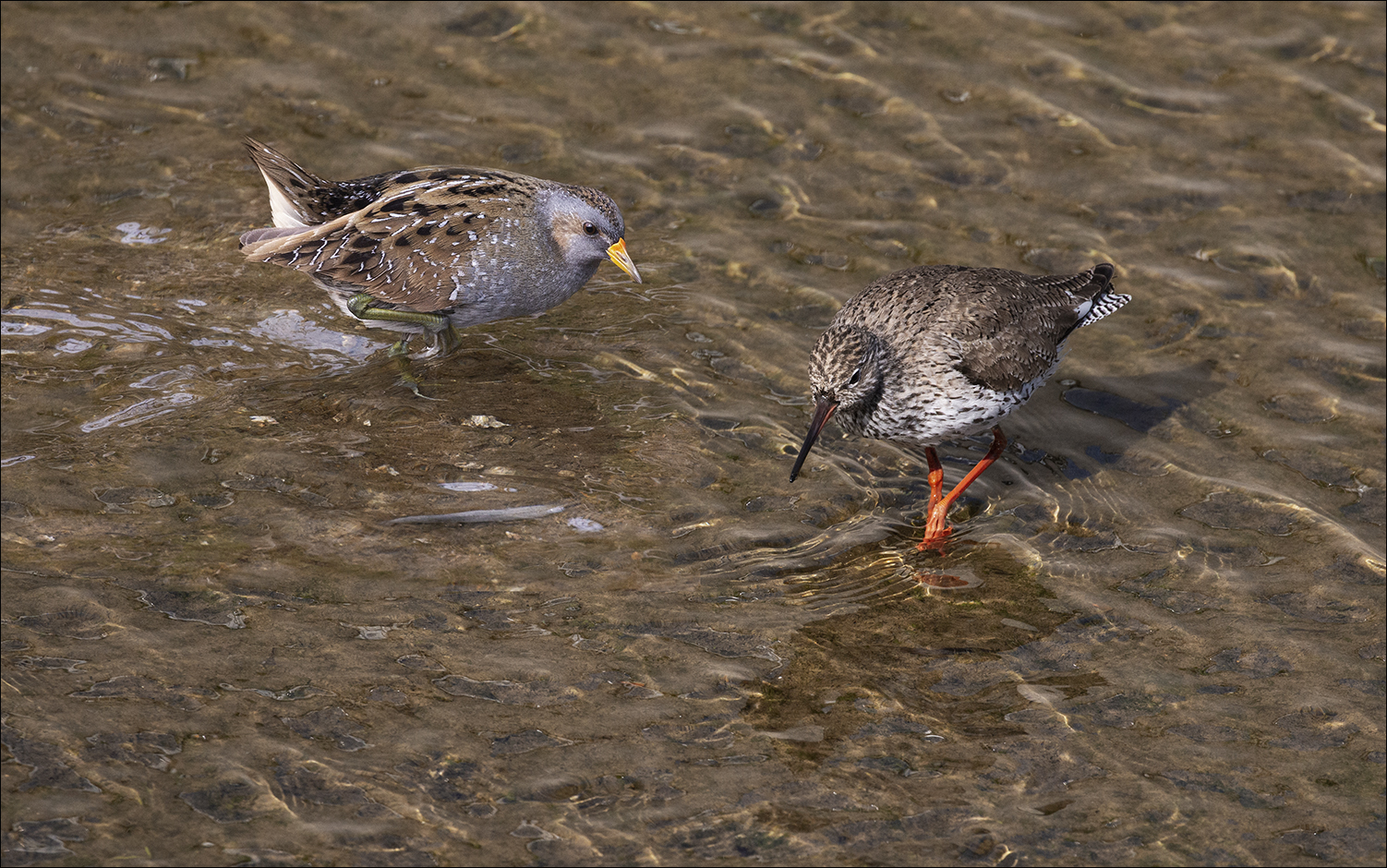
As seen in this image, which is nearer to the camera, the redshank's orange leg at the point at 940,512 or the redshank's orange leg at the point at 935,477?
the redshank's orange leg at the point at 940,512

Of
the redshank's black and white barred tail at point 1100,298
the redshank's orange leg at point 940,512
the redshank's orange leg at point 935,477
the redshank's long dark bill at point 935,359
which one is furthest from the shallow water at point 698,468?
the redshank's black and white barred tail at point 1100,298

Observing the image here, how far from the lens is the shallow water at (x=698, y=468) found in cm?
568

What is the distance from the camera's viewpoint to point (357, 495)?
7.32 m

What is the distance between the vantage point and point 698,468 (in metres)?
7.82

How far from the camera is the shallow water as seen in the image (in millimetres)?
5676

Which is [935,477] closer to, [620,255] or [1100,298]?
[1100,298]

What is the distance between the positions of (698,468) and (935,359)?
1518 millimetres

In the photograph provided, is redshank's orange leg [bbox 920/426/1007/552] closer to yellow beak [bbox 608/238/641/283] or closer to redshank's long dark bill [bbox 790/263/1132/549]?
redshank's long dark bill [bbox 790/263/1132/549]

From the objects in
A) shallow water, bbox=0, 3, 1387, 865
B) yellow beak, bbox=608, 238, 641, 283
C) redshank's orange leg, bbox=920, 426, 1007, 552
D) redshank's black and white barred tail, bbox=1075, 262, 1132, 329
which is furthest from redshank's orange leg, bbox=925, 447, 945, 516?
yellow beak, bbox=608, 238, 641, 283

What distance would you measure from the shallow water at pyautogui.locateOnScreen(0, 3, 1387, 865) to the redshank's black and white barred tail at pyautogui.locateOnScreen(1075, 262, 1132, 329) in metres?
0.69

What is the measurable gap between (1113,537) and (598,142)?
544cm

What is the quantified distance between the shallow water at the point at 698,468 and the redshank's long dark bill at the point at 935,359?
1.91 feet

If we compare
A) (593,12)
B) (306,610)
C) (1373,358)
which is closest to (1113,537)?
(1373,358)

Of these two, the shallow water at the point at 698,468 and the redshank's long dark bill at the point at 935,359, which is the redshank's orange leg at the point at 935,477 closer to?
the redshank's long dark bill at the point at 935,359
